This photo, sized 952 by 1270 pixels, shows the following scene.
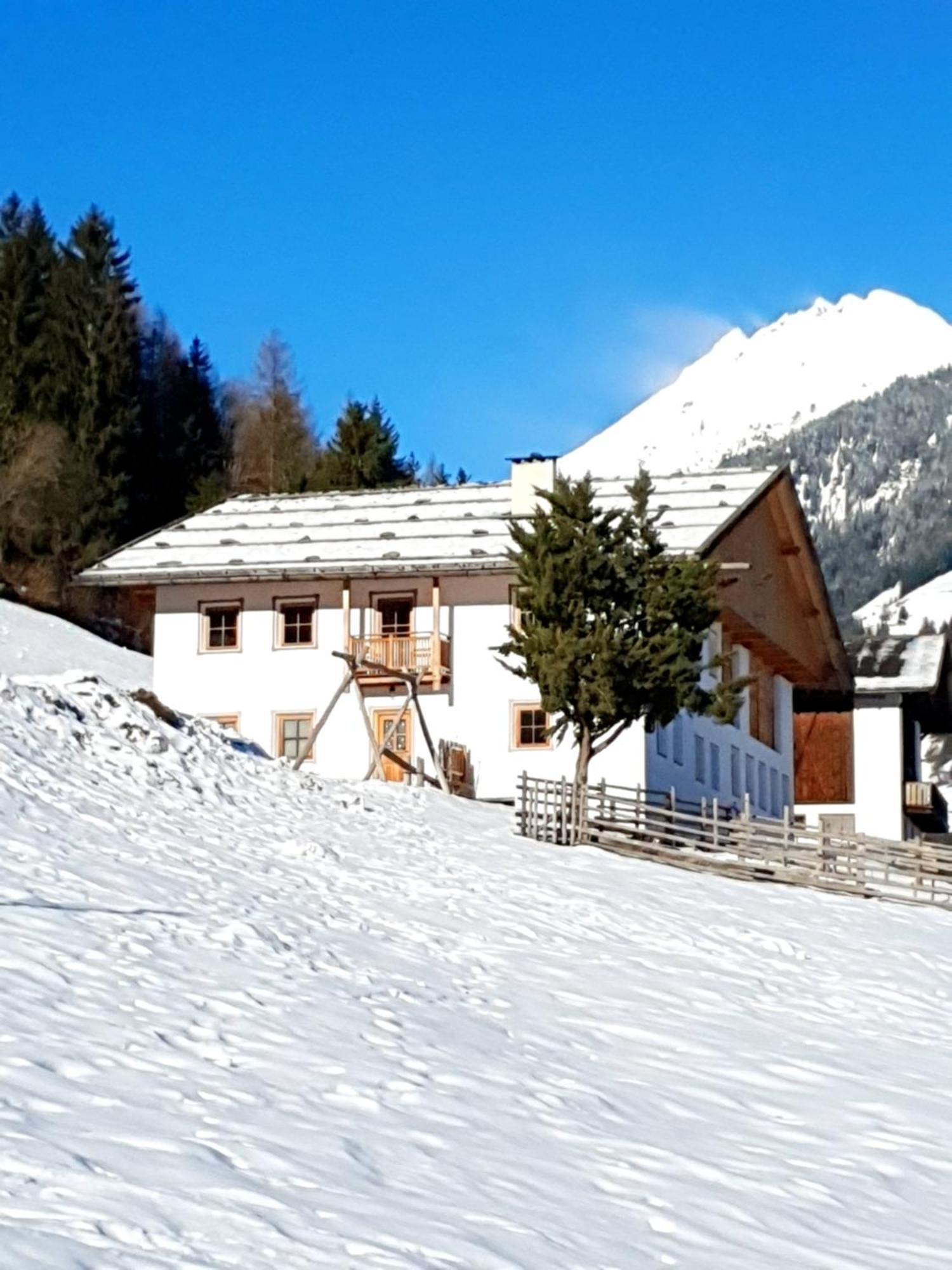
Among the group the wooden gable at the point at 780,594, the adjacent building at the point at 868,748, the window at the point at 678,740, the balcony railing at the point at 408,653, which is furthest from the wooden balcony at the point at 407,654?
the adjacent building at the point at 868,748

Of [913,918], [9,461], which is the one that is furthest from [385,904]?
[9,461]

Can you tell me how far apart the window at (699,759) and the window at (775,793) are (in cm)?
739

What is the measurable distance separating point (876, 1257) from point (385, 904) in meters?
12.7

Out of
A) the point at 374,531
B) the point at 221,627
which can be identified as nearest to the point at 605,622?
the point at 374,531

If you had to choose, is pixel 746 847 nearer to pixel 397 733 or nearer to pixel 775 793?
pixel 397 733

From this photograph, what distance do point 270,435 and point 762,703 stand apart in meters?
46.2

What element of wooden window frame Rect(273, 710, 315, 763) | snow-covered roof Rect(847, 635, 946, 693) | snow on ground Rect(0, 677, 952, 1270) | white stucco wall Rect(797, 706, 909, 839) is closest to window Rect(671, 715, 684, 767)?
wooden window frame Rect(273, 710, 315, 763)

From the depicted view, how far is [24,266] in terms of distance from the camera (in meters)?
83.6

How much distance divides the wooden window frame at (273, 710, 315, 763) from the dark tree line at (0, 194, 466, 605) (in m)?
26.0

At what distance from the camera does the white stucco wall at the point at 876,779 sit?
60.9m

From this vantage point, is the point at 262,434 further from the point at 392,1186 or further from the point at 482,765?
the point at 392,1186

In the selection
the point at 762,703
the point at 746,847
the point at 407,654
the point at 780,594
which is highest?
the point at 780,594

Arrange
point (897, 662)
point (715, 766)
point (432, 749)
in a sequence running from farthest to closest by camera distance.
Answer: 1. point (897, 662)
2. point (715, 766)
3. point (432, 749)

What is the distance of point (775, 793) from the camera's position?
55.1 metres
